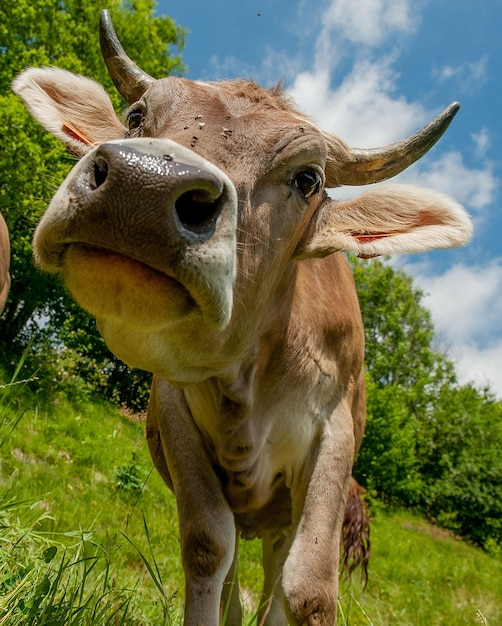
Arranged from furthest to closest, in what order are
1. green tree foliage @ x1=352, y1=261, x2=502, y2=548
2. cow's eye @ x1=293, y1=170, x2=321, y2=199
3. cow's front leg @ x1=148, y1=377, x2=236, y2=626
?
green tree foliage @ x1=352, y1=261, x2=502, y2=548
cow's front leg @ x1=148, y1=377, x2=236, y2=626
cow's eye @ x1=293, y1=170, x2=321, y2=199

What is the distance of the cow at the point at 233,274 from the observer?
191 cm

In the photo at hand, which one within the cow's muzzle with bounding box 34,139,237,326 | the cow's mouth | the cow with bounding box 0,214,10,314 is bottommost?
the cow's mouth

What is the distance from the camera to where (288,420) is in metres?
3.36

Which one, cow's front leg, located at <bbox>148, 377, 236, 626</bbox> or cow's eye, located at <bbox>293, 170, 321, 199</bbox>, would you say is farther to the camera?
cow's front leg, located at <bbox>148, 377, 236, 626</bbox>

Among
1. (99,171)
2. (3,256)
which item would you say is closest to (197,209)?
(99,171)

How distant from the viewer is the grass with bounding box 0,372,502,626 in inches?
112

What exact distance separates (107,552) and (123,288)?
5.11 feet

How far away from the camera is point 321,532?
3021mm

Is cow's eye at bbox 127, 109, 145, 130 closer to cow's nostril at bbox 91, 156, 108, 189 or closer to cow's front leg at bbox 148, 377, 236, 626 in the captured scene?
cow's nostril at bbox 91, 156, 108, 189

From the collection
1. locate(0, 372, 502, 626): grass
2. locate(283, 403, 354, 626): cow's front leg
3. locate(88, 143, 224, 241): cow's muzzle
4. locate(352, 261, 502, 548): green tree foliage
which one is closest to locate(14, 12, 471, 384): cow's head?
locate(88, 143, 224, 241): cow's muzzle

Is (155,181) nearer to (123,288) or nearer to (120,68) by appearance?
(123,288)

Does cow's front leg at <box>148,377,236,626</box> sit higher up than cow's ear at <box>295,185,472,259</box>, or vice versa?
cow's ear at <box>295,185,472,259</box>

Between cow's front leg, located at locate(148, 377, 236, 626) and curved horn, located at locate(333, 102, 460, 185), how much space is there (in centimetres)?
162

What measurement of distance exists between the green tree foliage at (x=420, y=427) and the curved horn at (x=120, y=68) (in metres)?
21.0
